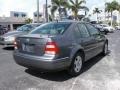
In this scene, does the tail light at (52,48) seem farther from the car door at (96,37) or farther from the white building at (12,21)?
the white building at (12,21)

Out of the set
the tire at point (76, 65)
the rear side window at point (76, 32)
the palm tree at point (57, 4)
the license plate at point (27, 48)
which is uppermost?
the palm tree at point (57, 4)

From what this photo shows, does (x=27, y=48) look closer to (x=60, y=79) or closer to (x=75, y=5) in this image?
(x=60, y=79)

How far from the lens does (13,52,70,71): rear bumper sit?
17.2 ft

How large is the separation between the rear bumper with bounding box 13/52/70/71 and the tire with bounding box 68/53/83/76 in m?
0.29

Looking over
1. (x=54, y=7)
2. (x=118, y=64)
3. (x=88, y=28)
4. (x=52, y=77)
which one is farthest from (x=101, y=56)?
(x=54, y=7)

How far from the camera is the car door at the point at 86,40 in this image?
251 inches

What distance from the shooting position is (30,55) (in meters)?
5.57

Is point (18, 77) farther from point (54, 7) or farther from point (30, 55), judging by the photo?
point (54, 7)

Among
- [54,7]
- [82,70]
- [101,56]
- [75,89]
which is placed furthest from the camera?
[54,7]

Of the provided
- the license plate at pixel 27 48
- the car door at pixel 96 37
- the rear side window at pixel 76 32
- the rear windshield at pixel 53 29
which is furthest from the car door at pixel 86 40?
the license plate at pixel 27 48

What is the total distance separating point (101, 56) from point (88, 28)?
234 cm

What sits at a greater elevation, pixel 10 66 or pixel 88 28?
pixel 88 28

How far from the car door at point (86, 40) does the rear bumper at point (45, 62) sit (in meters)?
0.99

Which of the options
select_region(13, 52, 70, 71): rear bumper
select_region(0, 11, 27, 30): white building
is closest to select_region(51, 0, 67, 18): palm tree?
select_region(0, 11, 27, 30): white building
